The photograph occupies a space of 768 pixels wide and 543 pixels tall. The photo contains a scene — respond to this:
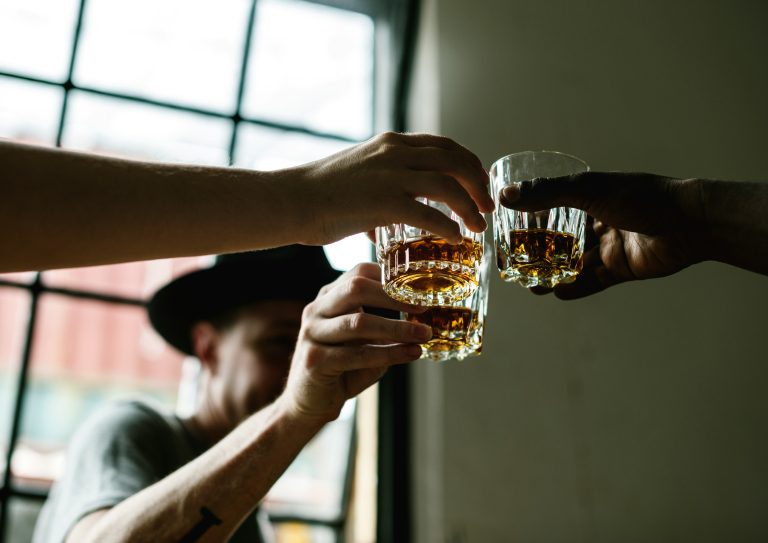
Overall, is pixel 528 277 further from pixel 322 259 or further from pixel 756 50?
pixel 756 50

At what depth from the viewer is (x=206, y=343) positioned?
2156 millimetres

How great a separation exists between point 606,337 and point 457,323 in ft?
4.42

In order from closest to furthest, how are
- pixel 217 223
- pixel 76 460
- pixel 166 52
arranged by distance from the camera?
pixel 217 223 → pixel 76 460 → pixel 166 52

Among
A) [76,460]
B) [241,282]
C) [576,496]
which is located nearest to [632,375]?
[576,496]

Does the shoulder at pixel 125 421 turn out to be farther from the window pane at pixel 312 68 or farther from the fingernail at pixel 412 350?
the window pane at pixel 312 68

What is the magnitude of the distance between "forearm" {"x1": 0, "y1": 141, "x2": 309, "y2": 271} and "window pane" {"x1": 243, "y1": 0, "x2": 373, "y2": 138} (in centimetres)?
190

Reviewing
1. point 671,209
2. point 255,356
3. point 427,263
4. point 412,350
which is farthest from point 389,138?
point 255,356

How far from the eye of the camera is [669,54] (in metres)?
2.83

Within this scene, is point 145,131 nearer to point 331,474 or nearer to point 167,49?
point 167,49

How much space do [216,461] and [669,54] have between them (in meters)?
2.27

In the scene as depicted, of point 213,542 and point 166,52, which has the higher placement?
point 166,52

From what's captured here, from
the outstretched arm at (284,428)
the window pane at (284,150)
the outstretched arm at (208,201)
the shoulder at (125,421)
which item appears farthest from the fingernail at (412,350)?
the window pane at (284,150)

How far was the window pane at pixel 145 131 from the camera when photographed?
254 cm

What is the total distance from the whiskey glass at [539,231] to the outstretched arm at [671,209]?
37 millimetres
